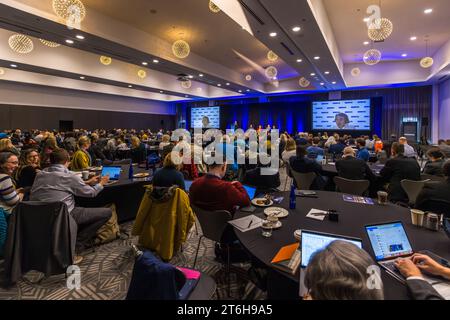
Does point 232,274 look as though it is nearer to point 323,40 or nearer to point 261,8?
point 261,8

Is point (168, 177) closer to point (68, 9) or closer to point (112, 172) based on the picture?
point (112, 172)

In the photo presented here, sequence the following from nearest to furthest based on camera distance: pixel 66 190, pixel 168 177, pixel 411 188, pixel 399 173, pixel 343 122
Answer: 1. pixel 66 190
2. pixel 168 177
3. pixel 411 188
4. pixel 399 173
5. pixel 343 122

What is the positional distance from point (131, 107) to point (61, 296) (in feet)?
59.7

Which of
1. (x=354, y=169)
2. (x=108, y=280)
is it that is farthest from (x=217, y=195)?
(x=354, y=169)

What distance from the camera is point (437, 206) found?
2.34 metres

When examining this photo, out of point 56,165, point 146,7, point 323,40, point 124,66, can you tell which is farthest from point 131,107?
point 56,165

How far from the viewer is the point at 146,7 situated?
6.21 m

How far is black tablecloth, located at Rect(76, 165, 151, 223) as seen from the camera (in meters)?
3.90

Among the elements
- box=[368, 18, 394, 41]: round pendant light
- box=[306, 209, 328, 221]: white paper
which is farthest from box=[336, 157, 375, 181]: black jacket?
box=[368, 18, 394, 41]: round pendant light

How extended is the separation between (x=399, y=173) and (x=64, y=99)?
17066 mm

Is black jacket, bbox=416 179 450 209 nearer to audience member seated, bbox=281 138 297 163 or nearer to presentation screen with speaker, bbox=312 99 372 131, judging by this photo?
audience member seated, bbox=281 138 297 163

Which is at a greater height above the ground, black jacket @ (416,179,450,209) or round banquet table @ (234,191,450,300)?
black jacket @ (416,179,450,209)

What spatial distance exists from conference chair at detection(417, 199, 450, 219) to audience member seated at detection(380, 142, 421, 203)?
5.83 ft
